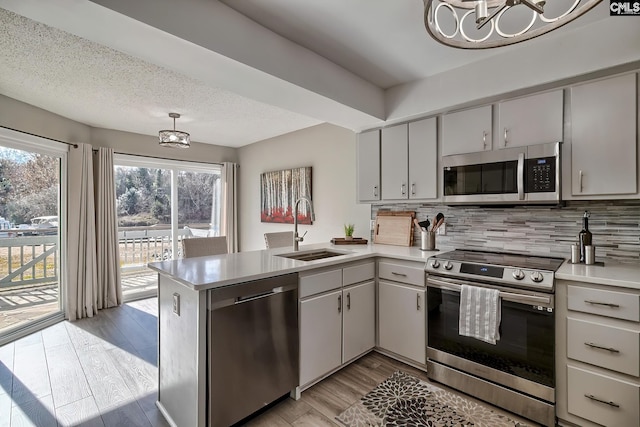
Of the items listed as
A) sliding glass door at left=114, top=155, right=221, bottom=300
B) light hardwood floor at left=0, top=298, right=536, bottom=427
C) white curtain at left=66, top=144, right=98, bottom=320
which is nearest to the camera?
light hardwood floor at left=0, top=298, right=536, bottom=427

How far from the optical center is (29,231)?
3.39 meters

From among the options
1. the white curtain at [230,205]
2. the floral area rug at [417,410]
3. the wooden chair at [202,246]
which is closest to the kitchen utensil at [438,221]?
the floral area rug at [417,410]

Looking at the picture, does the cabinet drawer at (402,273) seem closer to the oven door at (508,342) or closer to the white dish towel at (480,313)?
the oven door at (508,342)

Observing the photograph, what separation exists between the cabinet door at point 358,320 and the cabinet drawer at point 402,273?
6.3 inches

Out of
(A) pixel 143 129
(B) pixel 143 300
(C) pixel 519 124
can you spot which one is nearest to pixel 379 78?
(C) pixel 519 124

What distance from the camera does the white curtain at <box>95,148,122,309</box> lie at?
3.99 meters

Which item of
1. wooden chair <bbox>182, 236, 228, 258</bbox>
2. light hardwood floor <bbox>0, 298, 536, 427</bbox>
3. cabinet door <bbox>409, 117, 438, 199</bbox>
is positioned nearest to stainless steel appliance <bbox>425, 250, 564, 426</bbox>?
light hardwood floor <bbox>0, 298, 536, 427</bbox>

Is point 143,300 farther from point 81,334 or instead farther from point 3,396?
point 3,396

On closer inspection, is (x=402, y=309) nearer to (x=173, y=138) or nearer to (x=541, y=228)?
(x=541, y=228)

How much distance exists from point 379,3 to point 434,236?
1.94 metres

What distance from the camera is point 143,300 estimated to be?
176 inches

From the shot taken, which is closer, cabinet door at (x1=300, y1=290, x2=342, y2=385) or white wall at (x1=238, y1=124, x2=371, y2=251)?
cabinet door at (x1=300, y1=290, x2=342, y2=385)

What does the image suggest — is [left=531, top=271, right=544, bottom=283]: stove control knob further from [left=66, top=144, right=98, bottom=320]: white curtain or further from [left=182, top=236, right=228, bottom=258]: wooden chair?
[left=66, top=144, right=98, bottom=320]: white curtain

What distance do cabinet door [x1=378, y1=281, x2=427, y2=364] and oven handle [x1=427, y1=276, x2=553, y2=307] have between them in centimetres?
16
